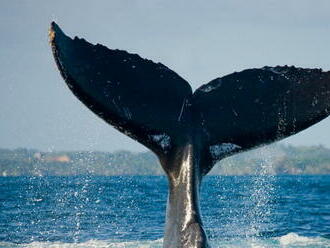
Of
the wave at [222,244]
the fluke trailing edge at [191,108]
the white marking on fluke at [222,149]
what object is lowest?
the wave at [222,244]

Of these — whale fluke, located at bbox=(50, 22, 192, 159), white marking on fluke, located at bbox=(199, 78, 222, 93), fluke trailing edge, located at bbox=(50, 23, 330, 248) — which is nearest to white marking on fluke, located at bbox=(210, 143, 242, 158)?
fluke trailing edge, located at bbox=(50, 23, 330, 248)

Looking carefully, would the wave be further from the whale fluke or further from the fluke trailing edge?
the whale fluke

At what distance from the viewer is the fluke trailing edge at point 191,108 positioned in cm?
742

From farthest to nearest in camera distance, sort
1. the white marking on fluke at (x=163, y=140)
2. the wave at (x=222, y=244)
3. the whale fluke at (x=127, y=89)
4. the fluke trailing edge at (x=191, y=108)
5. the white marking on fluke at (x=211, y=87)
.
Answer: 1. the wave at (x=222, y=244)
2. the white marking on fluke at (x=211, y=87)
3. the white marking on fluke at (x=163, y=140)
4. the fluke trailing edge at (x=191, y=108)
5. the whale fluke at (x=127, y=89)

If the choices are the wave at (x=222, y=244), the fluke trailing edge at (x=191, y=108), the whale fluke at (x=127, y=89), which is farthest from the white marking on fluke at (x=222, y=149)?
the wave at (x=222, y=244)

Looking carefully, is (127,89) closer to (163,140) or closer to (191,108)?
(163,140)

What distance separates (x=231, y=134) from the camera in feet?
26.4

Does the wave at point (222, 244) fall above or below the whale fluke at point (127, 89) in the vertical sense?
below

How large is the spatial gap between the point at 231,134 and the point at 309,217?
65.1 feet

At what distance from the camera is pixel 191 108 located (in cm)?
803

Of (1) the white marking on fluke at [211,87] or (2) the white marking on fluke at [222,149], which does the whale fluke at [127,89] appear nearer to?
(1) the white marking on fluke at [211,87]

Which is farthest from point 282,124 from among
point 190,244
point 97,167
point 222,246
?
point 97,167

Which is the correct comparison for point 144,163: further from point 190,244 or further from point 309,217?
point 190,244

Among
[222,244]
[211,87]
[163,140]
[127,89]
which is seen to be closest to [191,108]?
[211,87]
